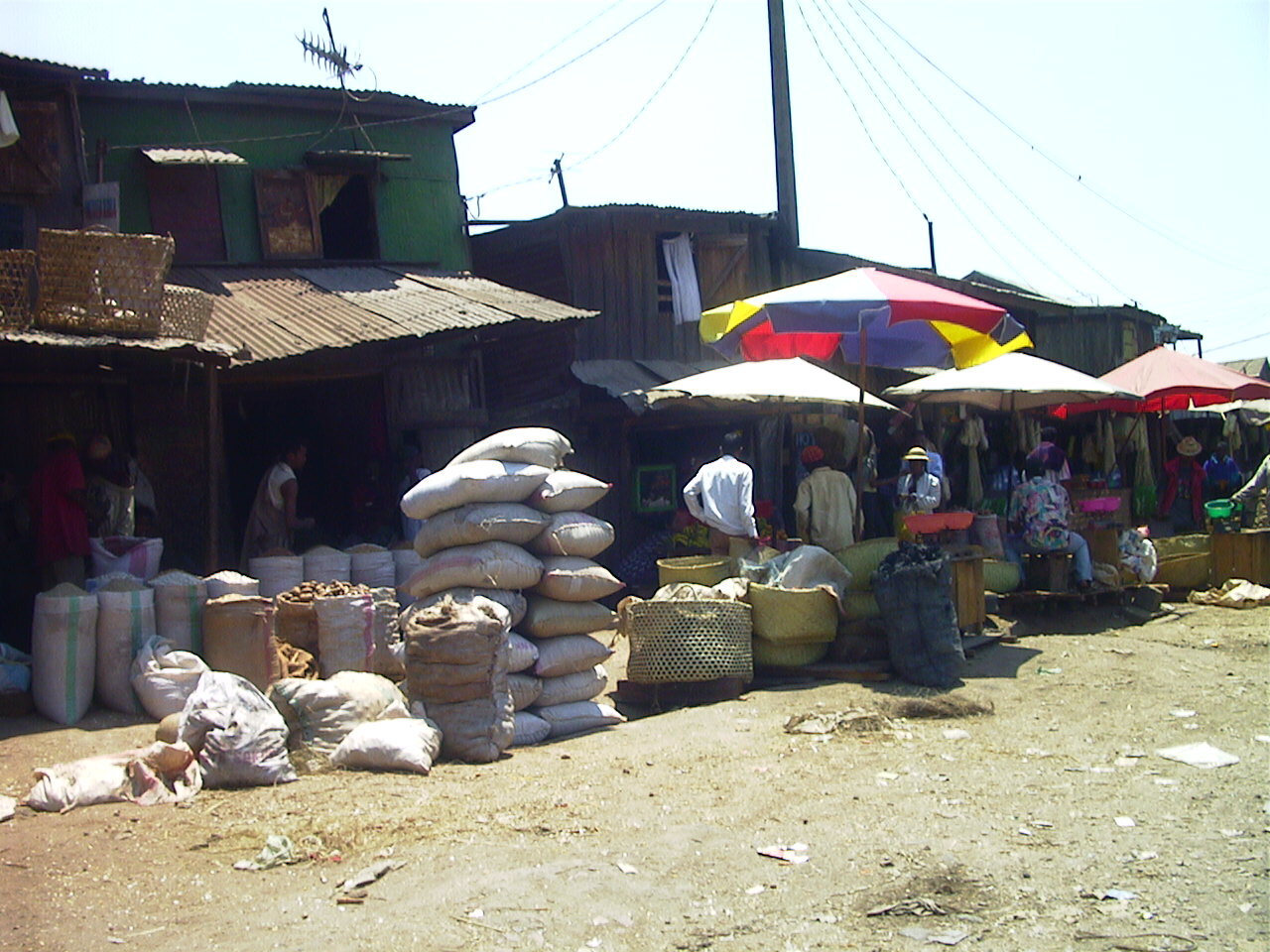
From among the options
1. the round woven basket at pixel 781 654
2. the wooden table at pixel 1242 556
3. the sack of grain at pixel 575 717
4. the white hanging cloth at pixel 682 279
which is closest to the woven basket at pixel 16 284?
the sack of grain at pixel 575 717

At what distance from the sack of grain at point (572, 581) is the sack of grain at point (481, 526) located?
0.85 ft

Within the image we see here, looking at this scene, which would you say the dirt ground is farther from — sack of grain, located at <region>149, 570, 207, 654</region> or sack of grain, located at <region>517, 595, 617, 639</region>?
sack of grain, located at <region>517, 595, 617, 639</region>

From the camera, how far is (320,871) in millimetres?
4730

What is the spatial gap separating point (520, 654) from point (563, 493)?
121 cm

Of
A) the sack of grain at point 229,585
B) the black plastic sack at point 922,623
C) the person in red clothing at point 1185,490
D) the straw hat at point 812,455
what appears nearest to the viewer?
the sack of grain at point 229,585

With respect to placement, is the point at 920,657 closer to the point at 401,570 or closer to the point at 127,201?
the point at 401,570

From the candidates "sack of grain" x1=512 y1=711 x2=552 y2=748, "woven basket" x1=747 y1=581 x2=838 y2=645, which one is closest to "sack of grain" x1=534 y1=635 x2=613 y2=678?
"sack of grain" x1=512 y1=711 x2=552 y2=748

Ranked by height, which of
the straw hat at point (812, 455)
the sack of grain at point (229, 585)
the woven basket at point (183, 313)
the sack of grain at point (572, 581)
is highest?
the woven basket at point (183, 313)

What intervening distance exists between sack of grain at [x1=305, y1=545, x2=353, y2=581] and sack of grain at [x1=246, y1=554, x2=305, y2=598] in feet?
0.60

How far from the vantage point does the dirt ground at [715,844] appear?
412 cm

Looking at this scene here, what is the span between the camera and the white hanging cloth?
15.9 meters

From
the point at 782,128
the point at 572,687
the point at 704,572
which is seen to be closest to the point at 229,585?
the point at 572,687

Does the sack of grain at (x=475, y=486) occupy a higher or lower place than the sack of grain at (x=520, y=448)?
lower

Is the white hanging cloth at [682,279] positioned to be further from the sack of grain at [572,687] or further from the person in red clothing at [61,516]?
the person in red clothing at [61,516]
